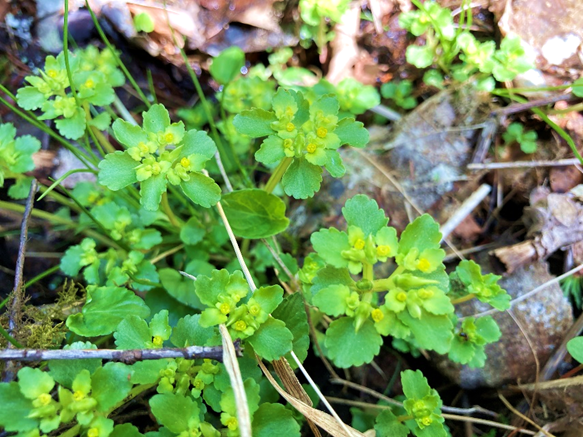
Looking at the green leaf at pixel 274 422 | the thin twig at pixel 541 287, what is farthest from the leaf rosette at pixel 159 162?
the thin twig at pixel 541 287

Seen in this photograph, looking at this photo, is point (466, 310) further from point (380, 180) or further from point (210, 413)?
point (210, 413)

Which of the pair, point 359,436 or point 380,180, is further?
point 380,180

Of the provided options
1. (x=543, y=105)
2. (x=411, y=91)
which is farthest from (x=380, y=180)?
(x=543, y=105)

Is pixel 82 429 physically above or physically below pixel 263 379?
above

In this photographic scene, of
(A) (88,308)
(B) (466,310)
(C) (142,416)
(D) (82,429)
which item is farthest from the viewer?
(B) (466,310)

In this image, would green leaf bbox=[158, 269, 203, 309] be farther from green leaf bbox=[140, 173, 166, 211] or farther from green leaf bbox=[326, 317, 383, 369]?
green leaf bbox=[326, 317, 383, 369]

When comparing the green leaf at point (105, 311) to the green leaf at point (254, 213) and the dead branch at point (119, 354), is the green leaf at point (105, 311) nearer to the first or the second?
the dead branch at point (119, 354)

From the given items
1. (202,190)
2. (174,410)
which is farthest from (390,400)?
(202,190)

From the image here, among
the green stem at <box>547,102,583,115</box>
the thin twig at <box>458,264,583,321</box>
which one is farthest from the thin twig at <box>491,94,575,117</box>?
the thin twig at <box>458,264,583,321</box>
